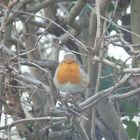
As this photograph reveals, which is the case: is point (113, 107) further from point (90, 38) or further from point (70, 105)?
point (70, 105)

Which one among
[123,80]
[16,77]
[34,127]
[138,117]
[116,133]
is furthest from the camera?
[138,117]

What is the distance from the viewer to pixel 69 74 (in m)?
2.66

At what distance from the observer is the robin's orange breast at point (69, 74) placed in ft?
8.71

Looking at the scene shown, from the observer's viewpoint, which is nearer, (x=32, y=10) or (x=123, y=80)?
(x=123, y=80)

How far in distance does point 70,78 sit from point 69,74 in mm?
19

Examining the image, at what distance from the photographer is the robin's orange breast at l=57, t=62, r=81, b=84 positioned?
2.65 meters

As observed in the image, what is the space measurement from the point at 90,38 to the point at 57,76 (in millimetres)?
490

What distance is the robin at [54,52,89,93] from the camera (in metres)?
2.65

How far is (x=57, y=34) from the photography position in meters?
3.46

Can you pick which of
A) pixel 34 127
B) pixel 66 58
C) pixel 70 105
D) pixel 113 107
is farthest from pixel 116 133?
pixel 70 105

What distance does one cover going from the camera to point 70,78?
2.66 meters

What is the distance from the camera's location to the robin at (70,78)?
2.65m

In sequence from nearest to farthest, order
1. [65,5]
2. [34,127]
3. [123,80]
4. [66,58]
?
[123,80] → [66,58] → [34,127] → [65,5]

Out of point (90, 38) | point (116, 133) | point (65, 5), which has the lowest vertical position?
point (116, 133)
